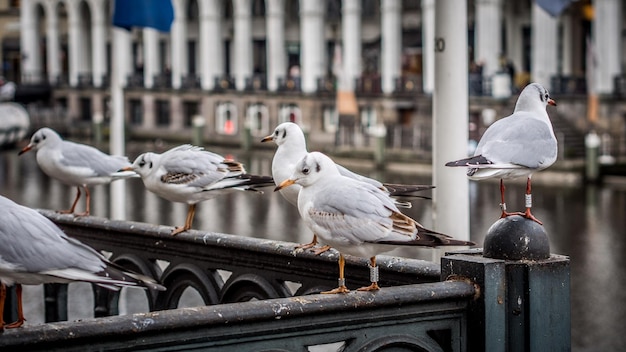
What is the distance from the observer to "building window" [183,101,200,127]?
58.3 meters

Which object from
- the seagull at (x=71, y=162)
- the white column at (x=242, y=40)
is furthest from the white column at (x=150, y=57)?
the seagull at (x=71, y=162)

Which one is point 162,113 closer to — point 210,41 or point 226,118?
point 210,41

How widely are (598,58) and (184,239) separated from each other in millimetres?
35927

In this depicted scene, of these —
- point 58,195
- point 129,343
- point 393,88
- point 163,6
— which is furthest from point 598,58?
point 129,343

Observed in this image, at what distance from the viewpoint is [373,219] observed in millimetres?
5160

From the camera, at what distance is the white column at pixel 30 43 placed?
69.4 m

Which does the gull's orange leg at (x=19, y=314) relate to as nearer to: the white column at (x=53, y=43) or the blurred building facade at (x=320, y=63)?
the blurred building facade at (x=320, y=63)

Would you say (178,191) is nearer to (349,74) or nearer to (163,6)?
(163,6)

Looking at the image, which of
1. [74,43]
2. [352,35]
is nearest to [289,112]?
[352,35]

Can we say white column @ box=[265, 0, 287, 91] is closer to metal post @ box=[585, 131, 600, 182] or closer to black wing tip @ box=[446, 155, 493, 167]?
metal post @ box=[585, 131, 600, 182]

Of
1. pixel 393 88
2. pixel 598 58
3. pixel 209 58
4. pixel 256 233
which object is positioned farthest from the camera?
pixel 209 58

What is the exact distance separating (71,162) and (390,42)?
40.5m

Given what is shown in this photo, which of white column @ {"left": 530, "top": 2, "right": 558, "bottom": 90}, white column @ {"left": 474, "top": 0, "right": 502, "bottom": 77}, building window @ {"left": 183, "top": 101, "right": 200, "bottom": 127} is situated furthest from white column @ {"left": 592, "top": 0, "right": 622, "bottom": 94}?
building window @ {"left": 183, "top": 101, "right": 200, "bottom": 127}

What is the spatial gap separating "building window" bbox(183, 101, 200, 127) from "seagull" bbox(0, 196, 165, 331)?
2088 inches
